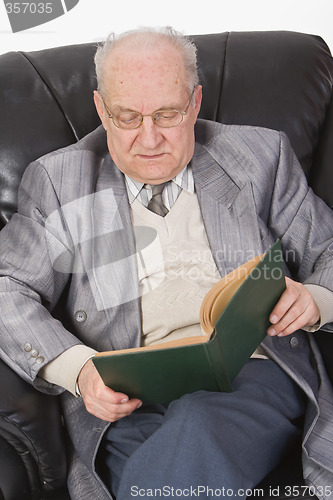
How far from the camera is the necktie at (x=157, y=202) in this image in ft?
5.45

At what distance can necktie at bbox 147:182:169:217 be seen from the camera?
1661 millimetres

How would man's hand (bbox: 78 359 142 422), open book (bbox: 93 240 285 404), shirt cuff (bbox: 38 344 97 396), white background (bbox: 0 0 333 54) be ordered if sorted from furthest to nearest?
white background (bbox: 0 0 333 54) < shirt cuff (bbox: 38 344 97 396) < man's hand (bbox: 78 359 142 422) < open book (bbox: 93 240 285 404)

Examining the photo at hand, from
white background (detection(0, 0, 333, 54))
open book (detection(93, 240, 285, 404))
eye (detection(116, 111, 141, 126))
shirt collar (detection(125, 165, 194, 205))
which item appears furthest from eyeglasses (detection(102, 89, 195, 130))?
white background (detection(0, 0, 333, 54))

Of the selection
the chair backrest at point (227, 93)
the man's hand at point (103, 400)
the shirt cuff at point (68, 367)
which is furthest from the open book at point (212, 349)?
the chair backrest at point (227, 93)

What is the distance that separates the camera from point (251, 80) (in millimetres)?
1938

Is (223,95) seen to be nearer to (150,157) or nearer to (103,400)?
(150,157)

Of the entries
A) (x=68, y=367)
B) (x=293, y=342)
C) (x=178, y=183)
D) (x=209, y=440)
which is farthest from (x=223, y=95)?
(x=209, y=440)

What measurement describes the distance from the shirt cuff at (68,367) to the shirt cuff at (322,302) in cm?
52

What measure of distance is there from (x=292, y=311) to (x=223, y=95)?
77 centimetres

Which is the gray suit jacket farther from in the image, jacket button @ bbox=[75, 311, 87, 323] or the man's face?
the man's face

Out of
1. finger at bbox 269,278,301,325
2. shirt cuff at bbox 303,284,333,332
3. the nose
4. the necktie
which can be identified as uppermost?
the nose

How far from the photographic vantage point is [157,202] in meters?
1.67

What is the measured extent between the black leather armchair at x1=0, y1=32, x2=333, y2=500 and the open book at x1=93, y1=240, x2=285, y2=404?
42 cm

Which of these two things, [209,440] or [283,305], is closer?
[209,440]
